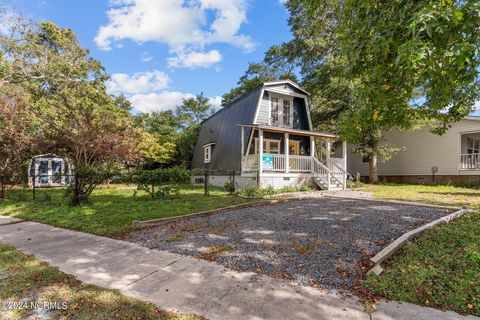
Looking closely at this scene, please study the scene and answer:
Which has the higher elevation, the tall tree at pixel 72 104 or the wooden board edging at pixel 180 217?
the tall tree at pixel 72 104

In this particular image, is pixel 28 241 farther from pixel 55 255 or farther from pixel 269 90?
pixel 269 90

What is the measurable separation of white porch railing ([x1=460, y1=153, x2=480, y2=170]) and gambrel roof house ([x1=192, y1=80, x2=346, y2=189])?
8.25 metres

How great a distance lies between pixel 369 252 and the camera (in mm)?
3955

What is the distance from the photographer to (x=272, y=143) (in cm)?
1491

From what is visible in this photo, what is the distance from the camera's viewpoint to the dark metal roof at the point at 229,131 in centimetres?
1460

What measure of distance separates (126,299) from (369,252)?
141 inches

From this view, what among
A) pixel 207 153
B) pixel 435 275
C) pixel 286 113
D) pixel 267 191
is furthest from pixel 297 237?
pixel 207 153

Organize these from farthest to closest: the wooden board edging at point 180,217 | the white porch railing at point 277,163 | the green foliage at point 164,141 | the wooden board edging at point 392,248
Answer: the green foliage at point 164,141 < the white porch railing at point 277,163 < the wooden board edging at point 180,217 < the wooden board edging at point 392,248

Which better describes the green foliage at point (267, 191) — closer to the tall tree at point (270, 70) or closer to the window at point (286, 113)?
the window at point (286, 113)

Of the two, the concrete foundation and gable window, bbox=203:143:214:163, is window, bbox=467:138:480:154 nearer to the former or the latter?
the concrete foundation

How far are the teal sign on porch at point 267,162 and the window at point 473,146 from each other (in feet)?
49.0

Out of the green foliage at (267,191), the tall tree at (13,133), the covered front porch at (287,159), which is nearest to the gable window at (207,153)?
the covered front porch at (287,159)

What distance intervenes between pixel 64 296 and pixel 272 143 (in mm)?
13029

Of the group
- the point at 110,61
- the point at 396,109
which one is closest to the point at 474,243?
the point at 396,109
